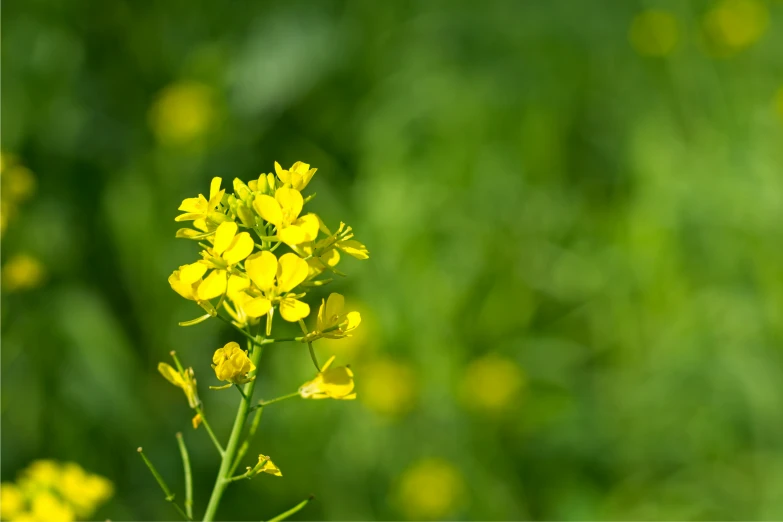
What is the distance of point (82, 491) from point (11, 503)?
0.09 m

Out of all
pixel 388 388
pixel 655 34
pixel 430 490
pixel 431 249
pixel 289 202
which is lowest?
pixel 289 202

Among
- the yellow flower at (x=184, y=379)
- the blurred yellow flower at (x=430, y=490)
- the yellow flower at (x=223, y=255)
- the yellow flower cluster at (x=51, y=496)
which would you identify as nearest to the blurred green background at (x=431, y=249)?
the blurred yellow flower at (x=430, y=490)

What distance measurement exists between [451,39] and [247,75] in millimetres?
869

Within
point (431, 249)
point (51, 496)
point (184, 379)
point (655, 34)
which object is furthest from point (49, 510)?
point (655, 34)

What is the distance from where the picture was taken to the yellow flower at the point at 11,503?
3.84 feet

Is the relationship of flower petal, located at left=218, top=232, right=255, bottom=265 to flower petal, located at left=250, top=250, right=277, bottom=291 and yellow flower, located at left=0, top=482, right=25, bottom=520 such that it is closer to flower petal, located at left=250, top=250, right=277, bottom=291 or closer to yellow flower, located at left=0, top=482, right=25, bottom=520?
flower petal, located at left=250, top=250, right=277, bottom=291

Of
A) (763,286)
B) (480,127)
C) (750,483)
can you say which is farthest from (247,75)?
(750,483)

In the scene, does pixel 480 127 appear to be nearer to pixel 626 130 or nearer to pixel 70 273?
pixel 626 130

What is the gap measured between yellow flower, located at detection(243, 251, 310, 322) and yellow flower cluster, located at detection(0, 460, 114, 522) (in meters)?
0.62

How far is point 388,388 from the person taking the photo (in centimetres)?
237

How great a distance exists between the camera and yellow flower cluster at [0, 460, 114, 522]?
Result: 3.85 feet

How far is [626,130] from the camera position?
10.0ft

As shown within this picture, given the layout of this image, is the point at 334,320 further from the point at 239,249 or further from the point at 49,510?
the point at 49,510

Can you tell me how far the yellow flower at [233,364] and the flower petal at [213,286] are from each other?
49 mm
